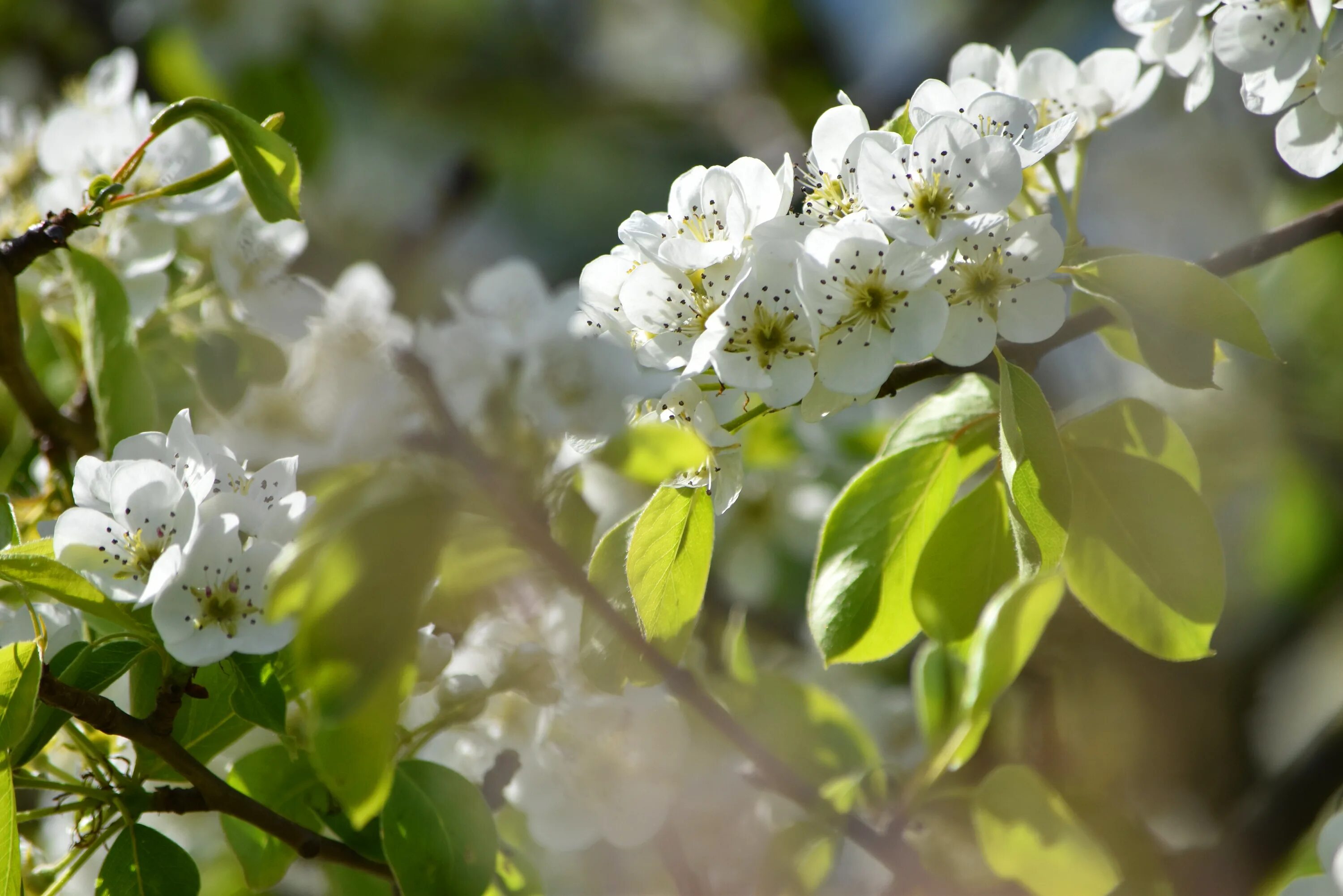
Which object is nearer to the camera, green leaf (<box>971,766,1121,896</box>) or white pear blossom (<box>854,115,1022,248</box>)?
white pear blossom (<box>854,115,1022,248</box>)

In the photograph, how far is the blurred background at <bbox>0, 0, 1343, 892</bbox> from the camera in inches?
76.0

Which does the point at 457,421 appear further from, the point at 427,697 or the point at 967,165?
the point at 967,165

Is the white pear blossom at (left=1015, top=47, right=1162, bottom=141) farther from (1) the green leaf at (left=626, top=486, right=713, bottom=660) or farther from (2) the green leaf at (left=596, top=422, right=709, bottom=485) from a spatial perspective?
(2) the green leaf at (left=596, top=422, right=709, bottom=485)

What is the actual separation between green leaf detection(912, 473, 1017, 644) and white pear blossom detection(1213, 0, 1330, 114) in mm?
398

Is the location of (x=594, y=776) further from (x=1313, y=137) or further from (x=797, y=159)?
(x=797, y=159)

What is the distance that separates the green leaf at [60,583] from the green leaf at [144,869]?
18 cm

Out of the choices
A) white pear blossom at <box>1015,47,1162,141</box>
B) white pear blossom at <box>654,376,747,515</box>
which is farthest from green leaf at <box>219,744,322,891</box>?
white pear blossom at <box>1015,47,1162,141</box>

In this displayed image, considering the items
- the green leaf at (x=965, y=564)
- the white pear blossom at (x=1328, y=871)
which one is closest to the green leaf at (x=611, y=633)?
the green leaf at (x=965, y=564)

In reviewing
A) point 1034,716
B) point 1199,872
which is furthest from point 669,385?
point 1034,716

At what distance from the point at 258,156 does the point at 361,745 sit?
1.67 feet

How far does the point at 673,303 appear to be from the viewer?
0.84m

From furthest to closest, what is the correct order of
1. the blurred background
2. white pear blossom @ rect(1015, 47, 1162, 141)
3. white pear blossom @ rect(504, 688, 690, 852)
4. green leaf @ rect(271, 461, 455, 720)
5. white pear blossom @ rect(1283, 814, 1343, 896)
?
the blurred background
white pear blossom @ rect(504, 688, 690, 852)
white pear blossom @ rect(1015, 47, 1162, 141)
white pear blossom @ rect(1283, 814, 1343, 896)
green leaf @ rect(271, 461, 455, 720)

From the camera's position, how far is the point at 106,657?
2.72 ft

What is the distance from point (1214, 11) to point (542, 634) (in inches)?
34.6
